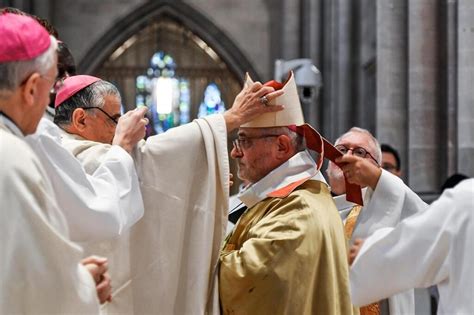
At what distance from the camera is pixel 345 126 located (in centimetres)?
1722

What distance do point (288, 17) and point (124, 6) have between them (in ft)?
10.3

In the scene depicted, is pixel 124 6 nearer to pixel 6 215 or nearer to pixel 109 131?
pixel 109 131

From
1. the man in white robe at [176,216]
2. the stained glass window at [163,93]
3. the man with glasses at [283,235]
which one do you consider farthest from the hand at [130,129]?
the stained glass window at [163,93]

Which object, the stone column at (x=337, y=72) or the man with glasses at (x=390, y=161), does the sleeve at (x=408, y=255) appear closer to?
the man with glasses at (x=390, y=161)

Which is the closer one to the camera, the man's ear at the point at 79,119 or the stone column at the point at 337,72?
the man's ear at the point at 79,119

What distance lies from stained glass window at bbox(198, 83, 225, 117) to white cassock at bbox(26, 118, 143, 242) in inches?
725

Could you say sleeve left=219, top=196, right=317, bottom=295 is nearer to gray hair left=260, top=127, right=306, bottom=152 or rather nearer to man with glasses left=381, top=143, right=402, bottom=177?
gray hair left=260, top=127, right=306, bottom=152

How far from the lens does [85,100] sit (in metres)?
4.01

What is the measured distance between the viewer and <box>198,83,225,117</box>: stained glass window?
860 inches

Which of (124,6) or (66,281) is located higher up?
(124,6)

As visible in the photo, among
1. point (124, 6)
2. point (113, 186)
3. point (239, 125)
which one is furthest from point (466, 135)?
point (124, 6)

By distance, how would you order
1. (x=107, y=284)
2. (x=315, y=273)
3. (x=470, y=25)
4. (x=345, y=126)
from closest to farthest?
1. (x=107, y=284)
2. (x=315, y=273)
3. (x=470, y=25)
4. (x=345, y=126)

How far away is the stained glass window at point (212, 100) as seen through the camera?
21844 millimetres

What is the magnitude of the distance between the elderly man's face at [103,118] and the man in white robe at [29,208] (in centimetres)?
109
